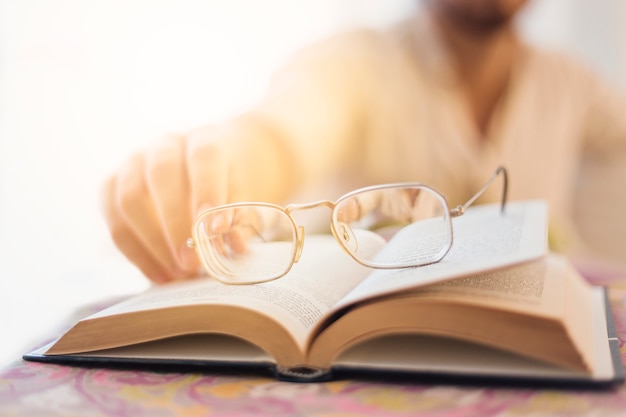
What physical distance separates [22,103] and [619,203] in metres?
1.55

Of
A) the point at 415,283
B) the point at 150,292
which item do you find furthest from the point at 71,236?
the point at 415,283

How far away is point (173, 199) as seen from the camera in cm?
70

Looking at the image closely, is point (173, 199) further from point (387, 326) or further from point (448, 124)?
point (448, 124)

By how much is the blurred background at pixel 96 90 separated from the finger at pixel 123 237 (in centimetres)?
72

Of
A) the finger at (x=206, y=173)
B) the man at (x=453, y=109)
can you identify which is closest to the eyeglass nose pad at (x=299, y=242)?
the finger at (x=206, y=173)

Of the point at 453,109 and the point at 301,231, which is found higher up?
the point at 301,231

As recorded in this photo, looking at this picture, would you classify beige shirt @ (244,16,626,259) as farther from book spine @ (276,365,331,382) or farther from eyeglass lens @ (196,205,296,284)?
book spine @ (276,365,331,382)

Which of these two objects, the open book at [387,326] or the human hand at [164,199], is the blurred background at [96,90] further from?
the open book at [387,326]

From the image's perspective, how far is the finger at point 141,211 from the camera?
2.33ft

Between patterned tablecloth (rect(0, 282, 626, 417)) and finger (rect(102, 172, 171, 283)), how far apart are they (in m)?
0.21

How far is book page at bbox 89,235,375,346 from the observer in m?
0.52

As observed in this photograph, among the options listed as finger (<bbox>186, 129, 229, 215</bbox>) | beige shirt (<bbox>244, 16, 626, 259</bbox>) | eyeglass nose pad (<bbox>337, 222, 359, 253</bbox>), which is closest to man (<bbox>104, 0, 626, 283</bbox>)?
beige shirt (<bbox>244, 16, 626, 259</bbox>)

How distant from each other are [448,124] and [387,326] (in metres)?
1.14

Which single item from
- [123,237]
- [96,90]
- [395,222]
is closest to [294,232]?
[395,222]
